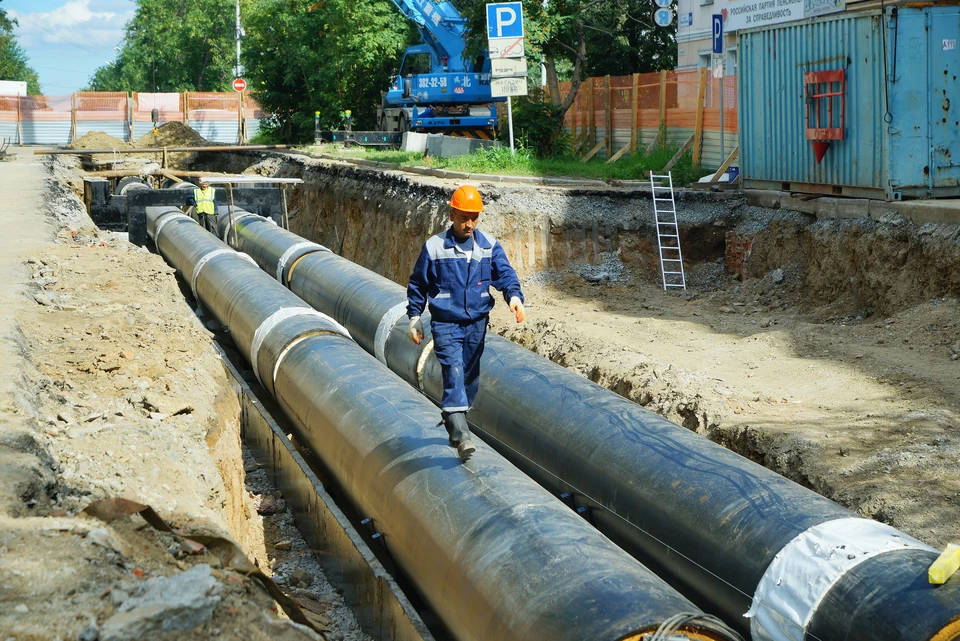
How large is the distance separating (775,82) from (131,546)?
1166 centimetres

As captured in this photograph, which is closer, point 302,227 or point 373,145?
point 302,227

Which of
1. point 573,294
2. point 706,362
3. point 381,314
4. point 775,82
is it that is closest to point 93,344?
point 381,314

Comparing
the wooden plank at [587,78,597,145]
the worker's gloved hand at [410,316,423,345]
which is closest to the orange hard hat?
the worker's gloved hand at [410,316,423,345]

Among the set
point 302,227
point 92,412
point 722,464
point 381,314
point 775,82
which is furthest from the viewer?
point 302,227

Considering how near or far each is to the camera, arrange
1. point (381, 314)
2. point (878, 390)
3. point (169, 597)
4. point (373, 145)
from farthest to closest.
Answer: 1. point (373, 145)
2. point (381, 314)
3. point (878, 390)
4. point (169, 597)

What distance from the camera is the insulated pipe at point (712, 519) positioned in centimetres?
387

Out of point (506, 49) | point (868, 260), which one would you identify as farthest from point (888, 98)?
point (506, 49)

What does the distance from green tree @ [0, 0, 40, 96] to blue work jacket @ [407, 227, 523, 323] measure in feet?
230

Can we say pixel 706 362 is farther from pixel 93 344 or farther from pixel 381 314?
pixel 93 344

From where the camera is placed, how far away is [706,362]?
952 centimetres

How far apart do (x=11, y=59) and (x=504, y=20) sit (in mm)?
87001

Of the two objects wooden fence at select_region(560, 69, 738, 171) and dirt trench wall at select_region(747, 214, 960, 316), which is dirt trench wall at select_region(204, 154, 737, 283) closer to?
dirt trench wall at select_region(747, 214, 960, 316)

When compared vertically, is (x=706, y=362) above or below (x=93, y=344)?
below

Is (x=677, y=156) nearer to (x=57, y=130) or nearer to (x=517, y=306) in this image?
(x=517, y=306)
